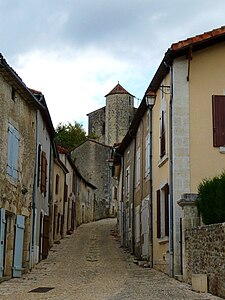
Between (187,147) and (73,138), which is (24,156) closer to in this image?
(187,147)

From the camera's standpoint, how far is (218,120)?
564 inches

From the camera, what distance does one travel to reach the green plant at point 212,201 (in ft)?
36.8

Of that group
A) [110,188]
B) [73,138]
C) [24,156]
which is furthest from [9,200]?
[73,138]

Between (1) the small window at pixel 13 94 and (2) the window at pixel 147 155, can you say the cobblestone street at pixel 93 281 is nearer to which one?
(2) the window at pixel 147 155

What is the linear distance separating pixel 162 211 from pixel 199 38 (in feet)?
17.6

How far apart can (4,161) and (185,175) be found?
495cm

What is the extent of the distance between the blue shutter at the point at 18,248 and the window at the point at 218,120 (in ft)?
20.4

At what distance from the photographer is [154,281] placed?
1296 cm

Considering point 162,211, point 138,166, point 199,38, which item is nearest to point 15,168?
point 162,211

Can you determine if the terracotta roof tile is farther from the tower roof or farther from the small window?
the tower roof

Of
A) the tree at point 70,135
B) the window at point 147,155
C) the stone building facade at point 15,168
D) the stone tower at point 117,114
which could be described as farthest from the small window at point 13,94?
the stone tower at point 117,114

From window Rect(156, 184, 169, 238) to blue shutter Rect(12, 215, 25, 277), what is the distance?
4322 millimetres

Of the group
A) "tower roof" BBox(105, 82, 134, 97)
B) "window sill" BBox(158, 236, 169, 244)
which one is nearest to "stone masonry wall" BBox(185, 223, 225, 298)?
"window sill" BBox(158, 236, 169, 244)

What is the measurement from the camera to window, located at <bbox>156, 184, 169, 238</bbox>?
1508 cm
